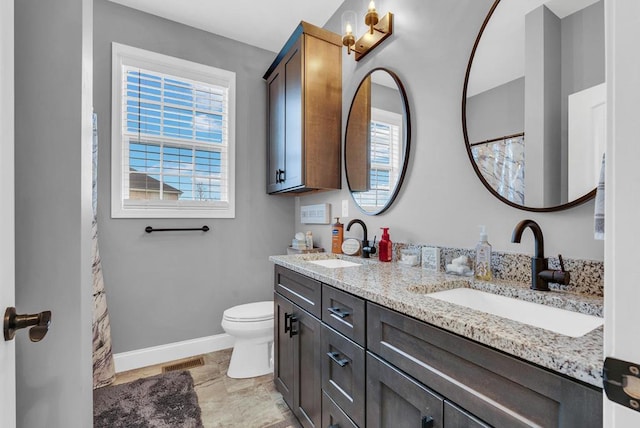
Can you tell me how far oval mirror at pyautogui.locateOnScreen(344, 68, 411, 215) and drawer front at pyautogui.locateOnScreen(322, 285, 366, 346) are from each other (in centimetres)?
75

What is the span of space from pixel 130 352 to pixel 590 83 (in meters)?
3.05

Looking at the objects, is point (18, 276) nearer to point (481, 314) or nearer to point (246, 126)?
point (481, 314)

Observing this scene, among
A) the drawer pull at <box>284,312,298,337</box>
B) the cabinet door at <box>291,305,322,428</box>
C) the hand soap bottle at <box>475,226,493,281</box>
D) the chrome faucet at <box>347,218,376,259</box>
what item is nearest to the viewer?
the hand soap bottle at <box>475,226,493,281</box>

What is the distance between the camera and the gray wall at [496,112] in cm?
115

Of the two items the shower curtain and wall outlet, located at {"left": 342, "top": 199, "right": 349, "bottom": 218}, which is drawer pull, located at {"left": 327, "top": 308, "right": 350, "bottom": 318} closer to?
wall outlet, located at {"left": 342, "top": 199, "right": 349, "bottom": 218}

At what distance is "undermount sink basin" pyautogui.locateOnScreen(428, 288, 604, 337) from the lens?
832mm

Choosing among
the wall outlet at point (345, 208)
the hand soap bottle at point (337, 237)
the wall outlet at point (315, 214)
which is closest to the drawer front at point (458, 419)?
the hand soap bottle at point (337, 237)

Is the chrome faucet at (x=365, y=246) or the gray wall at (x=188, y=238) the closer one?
the chrome faucet at (x=365, y=246)

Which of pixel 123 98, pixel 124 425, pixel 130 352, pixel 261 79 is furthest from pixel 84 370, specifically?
pixel 261 79

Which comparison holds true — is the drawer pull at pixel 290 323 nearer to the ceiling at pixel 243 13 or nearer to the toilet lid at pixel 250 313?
the toilet lid at pixel 250 313

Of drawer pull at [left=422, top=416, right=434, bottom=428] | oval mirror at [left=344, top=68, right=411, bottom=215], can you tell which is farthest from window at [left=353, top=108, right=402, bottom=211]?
drawer pull at [left=422, top=416, right=434, bottom=428]

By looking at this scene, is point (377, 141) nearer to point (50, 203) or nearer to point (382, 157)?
point (382, 157)

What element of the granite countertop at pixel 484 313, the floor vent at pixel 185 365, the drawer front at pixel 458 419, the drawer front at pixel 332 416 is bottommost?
the floor vent at pixel 185 365

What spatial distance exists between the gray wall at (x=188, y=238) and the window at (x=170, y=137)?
0.22 feet
